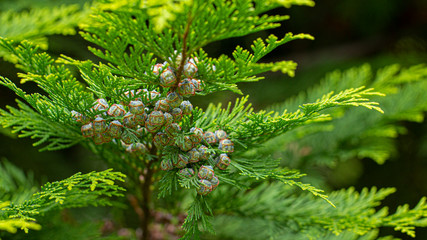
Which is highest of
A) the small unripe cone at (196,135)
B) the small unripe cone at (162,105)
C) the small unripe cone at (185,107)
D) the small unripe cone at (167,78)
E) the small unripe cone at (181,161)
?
the small unripe cone at (167,78)

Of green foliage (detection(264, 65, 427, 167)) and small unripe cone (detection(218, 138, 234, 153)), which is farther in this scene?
green foliage (detection(264, 65, 427, 167))

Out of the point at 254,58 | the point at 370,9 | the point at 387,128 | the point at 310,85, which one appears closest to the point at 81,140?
the point at 254,58

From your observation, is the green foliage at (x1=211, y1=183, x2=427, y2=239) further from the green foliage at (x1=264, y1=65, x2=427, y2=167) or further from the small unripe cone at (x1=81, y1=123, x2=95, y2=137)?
the small unripe cone at (x1=81, y1=123, x2=95, y2=137)

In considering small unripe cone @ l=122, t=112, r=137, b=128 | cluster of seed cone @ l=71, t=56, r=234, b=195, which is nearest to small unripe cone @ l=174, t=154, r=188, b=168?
cluster of seed cone @ l=71, t=56, r=234, b=195

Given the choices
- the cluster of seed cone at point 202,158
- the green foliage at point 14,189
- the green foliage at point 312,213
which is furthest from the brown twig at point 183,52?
the green foliage at point 14,189

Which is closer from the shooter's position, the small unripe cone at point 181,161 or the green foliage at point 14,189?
the small unripe cone at point 181,161

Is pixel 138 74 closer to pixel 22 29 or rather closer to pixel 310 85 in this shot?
pixel 22 29

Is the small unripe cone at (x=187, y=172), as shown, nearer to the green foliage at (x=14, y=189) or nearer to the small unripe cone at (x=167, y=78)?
the small unripe cone at (x=167, y=78)

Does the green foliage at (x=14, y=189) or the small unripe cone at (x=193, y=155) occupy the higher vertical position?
the small unripe cone at (x=193, y=155)

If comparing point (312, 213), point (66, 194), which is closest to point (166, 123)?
point (66, 194)
